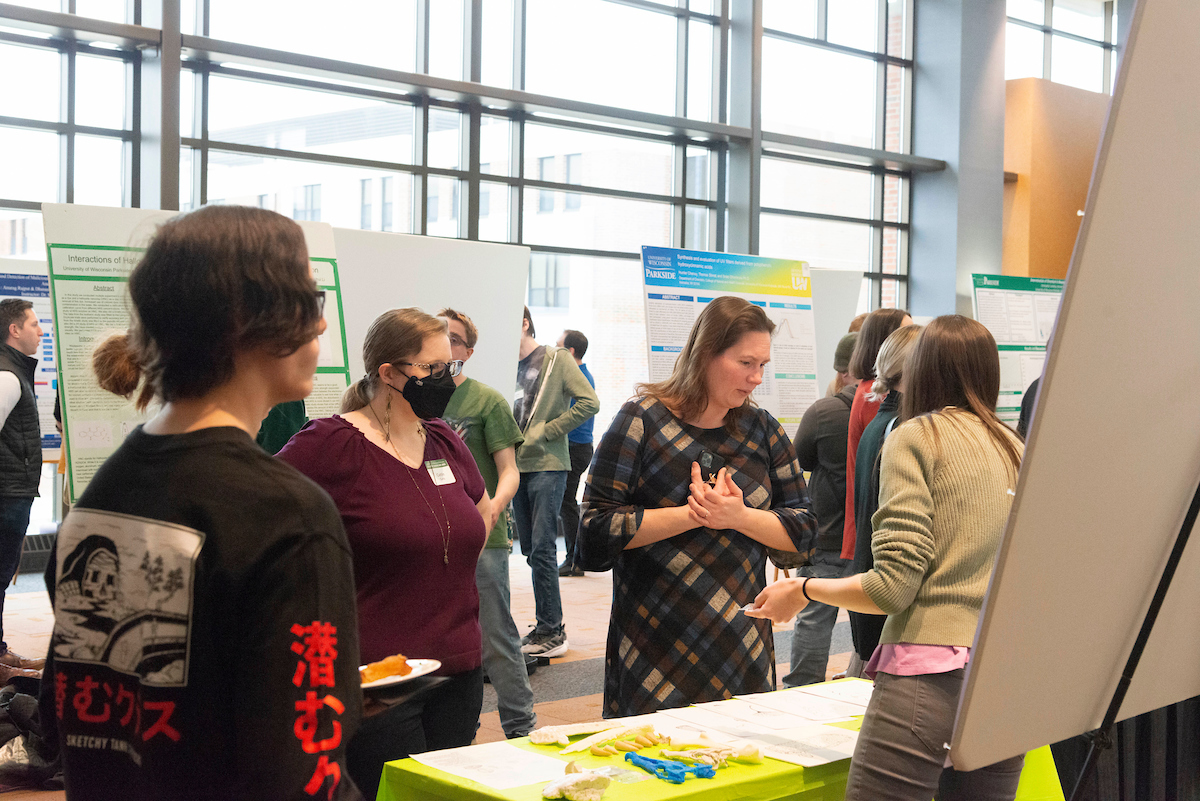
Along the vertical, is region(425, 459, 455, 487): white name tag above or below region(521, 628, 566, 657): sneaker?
above

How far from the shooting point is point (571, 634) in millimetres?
5930

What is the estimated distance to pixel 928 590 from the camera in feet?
5.84

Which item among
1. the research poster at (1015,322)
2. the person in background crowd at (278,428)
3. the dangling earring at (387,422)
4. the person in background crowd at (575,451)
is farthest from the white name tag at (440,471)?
the research poster at (1015,322)

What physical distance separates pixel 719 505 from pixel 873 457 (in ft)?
3.26

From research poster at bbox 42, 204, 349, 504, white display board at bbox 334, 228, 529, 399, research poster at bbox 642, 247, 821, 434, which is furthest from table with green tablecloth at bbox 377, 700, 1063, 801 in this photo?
research poster at bbox 642, 247, 821, 434

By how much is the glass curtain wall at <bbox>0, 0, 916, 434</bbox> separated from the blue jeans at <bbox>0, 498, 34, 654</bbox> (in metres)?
2.80

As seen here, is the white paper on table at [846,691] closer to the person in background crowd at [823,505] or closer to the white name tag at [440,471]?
the white name tag at [440,471]

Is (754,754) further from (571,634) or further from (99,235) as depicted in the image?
(571,634)

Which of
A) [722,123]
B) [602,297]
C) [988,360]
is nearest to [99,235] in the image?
[988,360]

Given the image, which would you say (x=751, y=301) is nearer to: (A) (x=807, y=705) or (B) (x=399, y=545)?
(A) (x=807, y=705)

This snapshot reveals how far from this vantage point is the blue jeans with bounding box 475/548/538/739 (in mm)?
3615

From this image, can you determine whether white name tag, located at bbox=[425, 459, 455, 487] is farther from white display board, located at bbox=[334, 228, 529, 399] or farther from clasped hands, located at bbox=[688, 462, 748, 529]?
white display board, located at bbox=[334, 228, 529, 399]

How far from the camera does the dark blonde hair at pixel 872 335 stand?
11.7ft

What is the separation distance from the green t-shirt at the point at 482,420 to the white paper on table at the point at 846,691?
158cm
